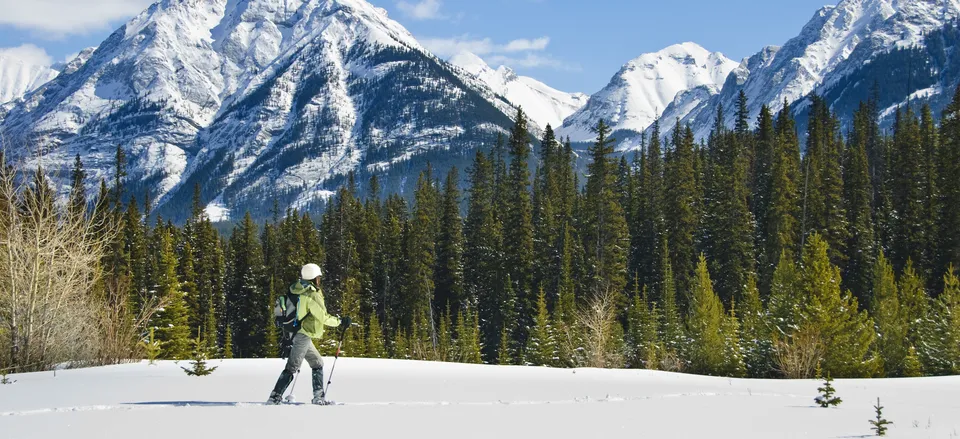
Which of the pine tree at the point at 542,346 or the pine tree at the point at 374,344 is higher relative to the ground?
the pine tree at the point at 542,346

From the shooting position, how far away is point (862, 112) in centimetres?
9138

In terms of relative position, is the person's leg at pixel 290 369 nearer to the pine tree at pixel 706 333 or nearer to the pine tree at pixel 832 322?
the pine tree at pixel 832 322

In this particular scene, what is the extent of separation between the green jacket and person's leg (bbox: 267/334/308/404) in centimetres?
17

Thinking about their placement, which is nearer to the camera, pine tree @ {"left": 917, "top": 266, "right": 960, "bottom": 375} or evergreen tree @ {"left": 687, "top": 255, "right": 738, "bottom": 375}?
pine tree @ {"left": 917, "top": 266, "right": 960, "bottom": 375}

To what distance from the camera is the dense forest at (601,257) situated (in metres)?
43.5

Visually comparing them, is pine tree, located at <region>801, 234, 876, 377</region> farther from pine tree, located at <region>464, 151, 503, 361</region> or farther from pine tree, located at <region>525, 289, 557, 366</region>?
pine tree, located at <region>464, 151, 503, 361</region>

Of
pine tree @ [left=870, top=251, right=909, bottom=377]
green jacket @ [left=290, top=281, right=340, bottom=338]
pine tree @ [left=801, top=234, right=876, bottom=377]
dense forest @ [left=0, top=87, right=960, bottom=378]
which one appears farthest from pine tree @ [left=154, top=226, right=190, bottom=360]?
pine tree @ [left=870, top=251, right=909, bottom=377]

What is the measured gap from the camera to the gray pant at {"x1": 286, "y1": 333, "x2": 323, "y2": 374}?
35.8ft

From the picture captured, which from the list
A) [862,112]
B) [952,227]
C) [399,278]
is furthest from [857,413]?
[862,112]

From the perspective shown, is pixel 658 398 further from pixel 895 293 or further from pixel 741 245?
pixel 741 245

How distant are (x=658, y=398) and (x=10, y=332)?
Result: 595 inches

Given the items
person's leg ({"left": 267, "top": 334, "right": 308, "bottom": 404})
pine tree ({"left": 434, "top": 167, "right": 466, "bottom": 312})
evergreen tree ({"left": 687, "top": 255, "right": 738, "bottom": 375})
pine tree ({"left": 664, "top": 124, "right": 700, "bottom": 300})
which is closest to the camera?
person's leg ({"left": 267, "top": 334, "right": 308, "bottom": 404})

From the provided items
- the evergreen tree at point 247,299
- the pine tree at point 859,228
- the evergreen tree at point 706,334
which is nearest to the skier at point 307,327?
the evergreen tree at point 706,334

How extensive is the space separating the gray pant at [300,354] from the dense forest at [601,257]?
86.6 feet
